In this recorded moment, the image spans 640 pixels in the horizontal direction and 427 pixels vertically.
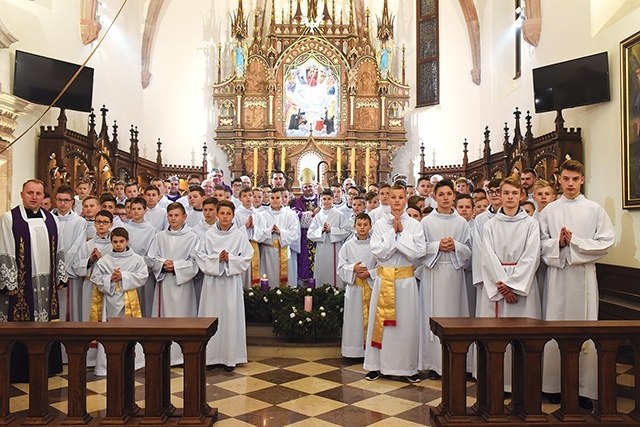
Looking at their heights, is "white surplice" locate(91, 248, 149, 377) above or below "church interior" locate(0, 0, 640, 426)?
below

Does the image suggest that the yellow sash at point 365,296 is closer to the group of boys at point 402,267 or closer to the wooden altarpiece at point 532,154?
the group of boys at point 402,267

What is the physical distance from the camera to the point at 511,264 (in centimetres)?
499

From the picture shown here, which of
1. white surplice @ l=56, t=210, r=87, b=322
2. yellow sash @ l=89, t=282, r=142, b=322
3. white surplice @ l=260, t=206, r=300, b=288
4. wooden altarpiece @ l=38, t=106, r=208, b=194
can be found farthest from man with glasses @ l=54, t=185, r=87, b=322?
wooden altarpiece @ l=38, t=106, r=208, b=194

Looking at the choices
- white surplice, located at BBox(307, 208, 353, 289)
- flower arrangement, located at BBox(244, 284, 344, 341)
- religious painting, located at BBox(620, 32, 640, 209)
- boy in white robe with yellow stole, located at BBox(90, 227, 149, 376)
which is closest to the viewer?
boy in white robe with yellow stole, located at BBox(90, 227, 149, 376)

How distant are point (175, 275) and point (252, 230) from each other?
7.14 feet

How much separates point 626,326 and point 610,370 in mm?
317

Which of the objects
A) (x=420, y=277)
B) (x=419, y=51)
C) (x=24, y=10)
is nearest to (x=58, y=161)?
(x=24, y=10)

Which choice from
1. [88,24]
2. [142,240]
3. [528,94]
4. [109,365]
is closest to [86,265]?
[142,240]

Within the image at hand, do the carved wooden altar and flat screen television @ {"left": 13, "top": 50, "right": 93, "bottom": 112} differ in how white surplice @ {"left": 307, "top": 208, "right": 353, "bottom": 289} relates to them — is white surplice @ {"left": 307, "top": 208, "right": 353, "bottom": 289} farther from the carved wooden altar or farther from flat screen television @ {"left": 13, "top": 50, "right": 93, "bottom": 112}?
the carved wooden altar

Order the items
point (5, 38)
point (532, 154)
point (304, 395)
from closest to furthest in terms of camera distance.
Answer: point (304, 395) < point (5, 38) < point (532, 154)

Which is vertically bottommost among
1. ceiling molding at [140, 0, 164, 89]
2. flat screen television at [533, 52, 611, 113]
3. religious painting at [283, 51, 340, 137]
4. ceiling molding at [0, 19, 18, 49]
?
flat screen television at [533, 52, 611, 113]

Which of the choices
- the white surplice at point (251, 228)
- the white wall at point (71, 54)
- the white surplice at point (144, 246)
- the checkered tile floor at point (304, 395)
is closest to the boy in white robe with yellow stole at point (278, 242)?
the white surplice at point (251, 228)

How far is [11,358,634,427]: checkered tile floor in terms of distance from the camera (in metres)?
4.40

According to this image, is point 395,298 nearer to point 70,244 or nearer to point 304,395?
point 304,395
